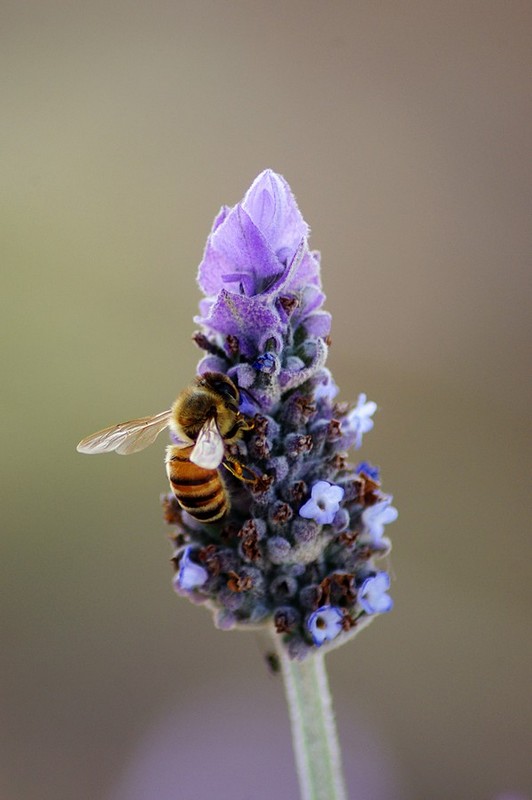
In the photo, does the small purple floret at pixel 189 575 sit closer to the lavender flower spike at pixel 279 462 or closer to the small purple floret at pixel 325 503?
the lavender flower spike at pixel 279 462

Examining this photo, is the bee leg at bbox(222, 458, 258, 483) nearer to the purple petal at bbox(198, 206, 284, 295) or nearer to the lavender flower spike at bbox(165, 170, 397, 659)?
the lavender flower spike at bbox(165, 170, 397, 659)

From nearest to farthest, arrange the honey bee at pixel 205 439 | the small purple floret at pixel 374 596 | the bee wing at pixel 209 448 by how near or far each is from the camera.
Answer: the bee wing at pixel 209 448 < the honey bee at pixel 205 439 < the small purple floret at pixel 374 596

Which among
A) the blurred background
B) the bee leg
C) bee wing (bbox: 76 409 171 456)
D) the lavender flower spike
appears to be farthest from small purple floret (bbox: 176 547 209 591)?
the blurred background

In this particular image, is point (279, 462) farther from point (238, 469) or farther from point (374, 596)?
point (374, 596)

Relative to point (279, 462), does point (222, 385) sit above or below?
above

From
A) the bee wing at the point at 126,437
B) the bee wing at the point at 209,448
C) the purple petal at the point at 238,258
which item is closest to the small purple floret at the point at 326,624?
the bee wing at the point at 209,448

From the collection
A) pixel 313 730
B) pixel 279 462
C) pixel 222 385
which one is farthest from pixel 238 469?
pixel 313 730
